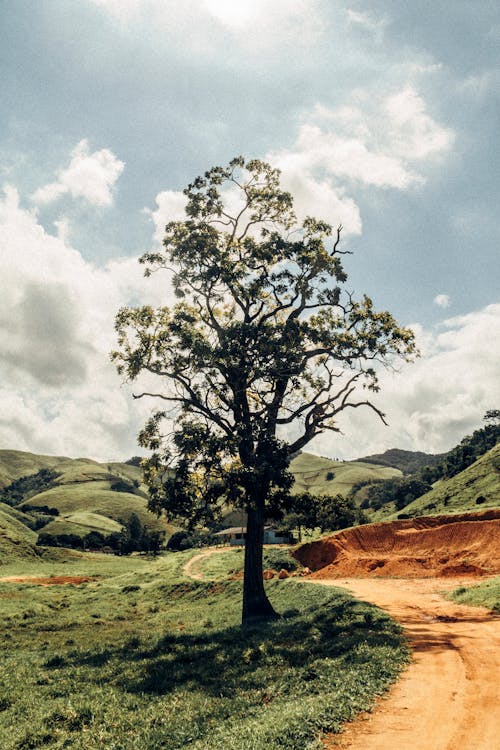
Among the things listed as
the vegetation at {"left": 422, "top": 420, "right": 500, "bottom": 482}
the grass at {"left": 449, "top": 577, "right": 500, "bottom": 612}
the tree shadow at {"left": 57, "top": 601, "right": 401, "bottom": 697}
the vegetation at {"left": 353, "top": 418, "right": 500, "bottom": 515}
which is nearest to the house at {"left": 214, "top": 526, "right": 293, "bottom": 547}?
the vegetation at {"left": 353, "top": 418, "right": 500, "bottom": 515}

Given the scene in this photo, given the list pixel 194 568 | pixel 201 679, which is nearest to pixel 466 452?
pixel 194 568

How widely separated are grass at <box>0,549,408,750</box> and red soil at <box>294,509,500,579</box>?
1403cm

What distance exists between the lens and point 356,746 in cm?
858

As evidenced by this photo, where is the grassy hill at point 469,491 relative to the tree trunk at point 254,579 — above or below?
above

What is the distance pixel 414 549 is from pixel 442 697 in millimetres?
39161

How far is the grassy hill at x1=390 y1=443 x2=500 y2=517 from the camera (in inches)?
2980

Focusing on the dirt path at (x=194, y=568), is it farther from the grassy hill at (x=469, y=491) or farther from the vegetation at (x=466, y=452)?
the vegetation at (x=466, y=452)

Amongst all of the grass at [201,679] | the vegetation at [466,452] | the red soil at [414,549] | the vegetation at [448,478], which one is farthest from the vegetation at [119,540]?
the grass at [201,679]

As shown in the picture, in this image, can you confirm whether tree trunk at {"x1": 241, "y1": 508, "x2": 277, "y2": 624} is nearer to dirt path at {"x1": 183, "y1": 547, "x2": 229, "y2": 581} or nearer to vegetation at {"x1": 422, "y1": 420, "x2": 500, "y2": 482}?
dirt path at {"x1": 183, "y1": 547, "x2": 229, "y2": 581}

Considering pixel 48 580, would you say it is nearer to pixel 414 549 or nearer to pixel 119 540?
pixel 414 549

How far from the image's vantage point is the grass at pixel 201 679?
10281mm

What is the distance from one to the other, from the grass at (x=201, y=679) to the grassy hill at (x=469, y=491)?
188 feet

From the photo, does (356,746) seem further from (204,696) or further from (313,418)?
(313,418)

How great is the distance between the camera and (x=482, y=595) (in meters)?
23.3
